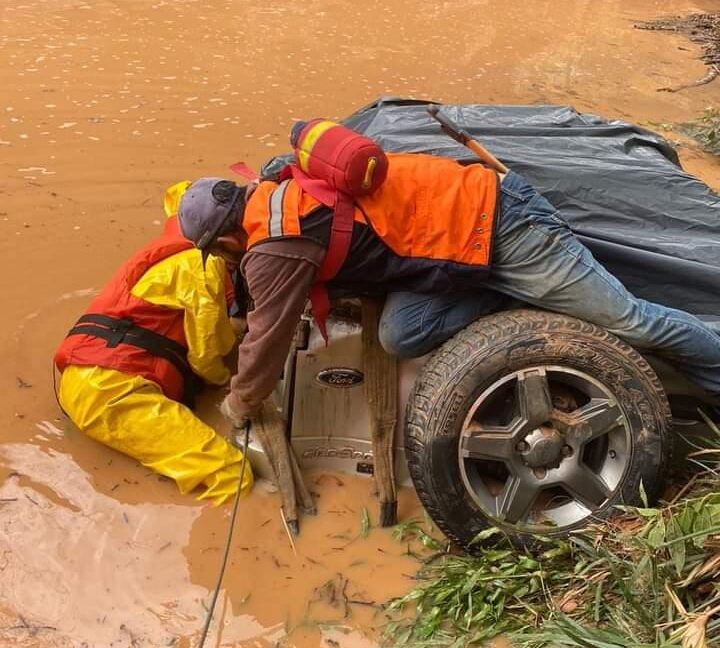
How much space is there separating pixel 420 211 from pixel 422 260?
181mm

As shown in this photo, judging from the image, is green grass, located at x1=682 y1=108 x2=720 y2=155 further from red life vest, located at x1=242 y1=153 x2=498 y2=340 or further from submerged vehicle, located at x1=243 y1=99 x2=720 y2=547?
red life vest, located at x1=242 y1=153 x2=498 y2=340

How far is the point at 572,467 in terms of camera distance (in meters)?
3.02

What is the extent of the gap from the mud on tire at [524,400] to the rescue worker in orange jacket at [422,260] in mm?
131

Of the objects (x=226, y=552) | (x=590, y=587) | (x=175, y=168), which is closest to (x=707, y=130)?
(x=175, y=168)

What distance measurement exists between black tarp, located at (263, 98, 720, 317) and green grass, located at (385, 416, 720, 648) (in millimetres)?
756

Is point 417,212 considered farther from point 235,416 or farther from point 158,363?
point 158,363

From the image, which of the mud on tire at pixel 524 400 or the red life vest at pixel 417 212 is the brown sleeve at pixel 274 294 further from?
the mud on tire at pixel 524 400

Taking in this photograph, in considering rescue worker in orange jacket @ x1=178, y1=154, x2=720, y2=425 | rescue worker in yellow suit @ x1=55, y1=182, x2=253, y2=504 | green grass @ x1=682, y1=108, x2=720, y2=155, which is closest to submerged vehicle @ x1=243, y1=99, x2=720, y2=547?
rescue worker in orange jacket @ x1=178, y1=154, x2=720, y2=425

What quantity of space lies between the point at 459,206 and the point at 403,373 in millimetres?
761

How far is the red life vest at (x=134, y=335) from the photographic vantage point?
3545 millimetres

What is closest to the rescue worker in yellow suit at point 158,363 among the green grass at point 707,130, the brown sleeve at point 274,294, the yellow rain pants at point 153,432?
the yellow rain pants at point 153,432

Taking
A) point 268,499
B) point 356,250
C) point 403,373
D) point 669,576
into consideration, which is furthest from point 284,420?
point 669,576

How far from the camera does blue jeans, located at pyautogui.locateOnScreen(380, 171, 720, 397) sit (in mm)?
3027

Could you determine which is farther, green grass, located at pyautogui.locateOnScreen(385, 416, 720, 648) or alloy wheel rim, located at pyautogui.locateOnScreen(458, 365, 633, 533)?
alloy wheel rim, located at pyautogui.locateOnScreen(458, 365, 633, 533)
